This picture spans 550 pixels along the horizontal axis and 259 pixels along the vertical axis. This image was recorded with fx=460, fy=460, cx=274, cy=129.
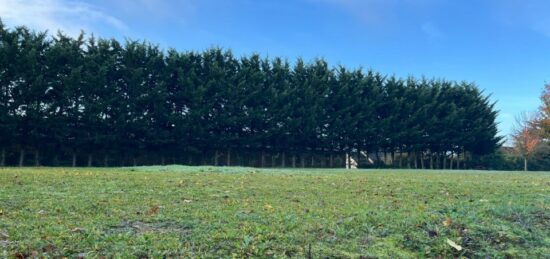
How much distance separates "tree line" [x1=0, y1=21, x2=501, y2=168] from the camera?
77.9 feet

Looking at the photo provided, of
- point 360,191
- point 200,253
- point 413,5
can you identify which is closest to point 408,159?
point 413,5

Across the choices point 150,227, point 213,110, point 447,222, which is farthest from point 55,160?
point 447,222

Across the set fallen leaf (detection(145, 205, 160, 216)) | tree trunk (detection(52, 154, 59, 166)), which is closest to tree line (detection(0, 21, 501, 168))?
tree trunk (detection(52, 154, 59, 166))

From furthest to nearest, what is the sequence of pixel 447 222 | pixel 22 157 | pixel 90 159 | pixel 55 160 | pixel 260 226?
pixel 90 159
pixel 55 160
pixel 22 157
pixel 447 222
pixel 260 226

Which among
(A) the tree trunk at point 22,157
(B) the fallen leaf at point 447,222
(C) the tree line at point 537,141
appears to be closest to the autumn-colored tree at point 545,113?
(C) the tree line at point 537,141

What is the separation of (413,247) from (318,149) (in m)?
29.1

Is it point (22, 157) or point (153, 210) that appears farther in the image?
point (22, 157)

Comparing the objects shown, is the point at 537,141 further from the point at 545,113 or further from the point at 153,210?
the point at 153,210

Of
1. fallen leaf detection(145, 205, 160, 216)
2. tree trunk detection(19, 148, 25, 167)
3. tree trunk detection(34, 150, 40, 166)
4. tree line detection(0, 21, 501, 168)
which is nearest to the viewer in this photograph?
fallen leaf detection(145, 205, 160, 216)

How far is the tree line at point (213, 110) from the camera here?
23750mm

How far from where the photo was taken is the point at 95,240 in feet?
12.5

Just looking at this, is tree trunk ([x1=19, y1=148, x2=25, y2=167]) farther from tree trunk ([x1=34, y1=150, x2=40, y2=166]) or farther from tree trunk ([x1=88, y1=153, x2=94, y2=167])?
tree trunk ([x1=88, y1=153, x2=94, y2=167])

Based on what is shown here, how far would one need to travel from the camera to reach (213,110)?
28.7 m

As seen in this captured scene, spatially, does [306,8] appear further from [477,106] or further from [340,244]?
[477,106]
